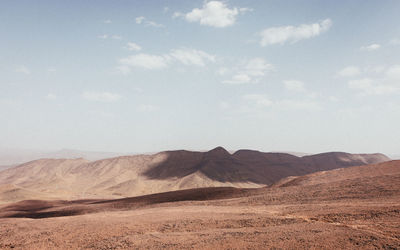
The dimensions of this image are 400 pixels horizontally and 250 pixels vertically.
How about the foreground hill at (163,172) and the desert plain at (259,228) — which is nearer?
the desert plain at (259,228)

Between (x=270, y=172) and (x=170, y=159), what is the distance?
27831 millimetres

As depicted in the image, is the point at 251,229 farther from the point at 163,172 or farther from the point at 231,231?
the point at 163,172

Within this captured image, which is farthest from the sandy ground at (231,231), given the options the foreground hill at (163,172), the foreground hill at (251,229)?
the foreground hill at (163,172)

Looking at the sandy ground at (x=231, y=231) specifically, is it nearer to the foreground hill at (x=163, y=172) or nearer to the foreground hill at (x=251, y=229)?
the foreground hill at (x=251, y=229)

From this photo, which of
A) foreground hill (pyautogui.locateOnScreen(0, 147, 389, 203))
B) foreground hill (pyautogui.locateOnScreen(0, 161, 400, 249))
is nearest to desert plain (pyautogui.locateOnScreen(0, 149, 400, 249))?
foreground hill (pyautogui.locateOnScreen(0, 161, 400, 249))

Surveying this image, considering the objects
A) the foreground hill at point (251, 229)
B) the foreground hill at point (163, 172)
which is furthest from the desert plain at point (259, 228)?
the foreground hill at point (163, 172)

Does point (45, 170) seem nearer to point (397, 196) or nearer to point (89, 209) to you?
point (89, 209)

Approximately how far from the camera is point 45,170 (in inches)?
3145

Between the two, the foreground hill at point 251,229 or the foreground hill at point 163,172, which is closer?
the foreground hill at point 251,229

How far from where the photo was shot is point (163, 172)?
67.9 m

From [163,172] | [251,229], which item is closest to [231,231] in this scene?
[251,229]

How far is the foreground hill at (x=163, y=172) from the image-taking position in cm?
5612

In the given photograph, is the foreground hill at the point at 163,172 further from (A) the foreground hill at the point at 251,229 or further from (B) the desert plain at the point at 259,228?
(A) the foreground hill at the point at 251,229

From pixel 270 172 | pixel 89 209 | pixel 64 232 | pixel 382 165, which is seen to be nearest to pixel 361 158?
pixel 270 172
